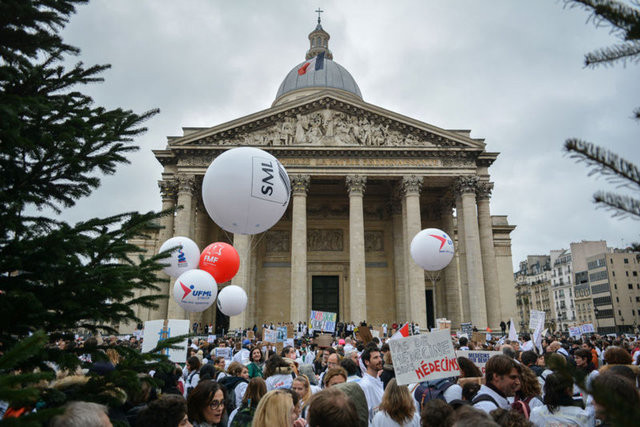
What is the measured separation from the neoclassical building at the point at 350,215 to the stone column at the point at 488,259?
71 mm

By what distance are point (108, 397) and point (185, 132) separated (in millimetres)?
30568

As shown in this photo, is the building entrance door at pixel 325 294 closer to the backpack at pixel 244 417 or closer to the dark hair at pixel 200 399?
the backpack at pixel 244 417

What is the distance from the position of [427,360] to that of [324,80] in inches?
2063

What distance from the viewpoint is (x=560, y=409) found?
406cm

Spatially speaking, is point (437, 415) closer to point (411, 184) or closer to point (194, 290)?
point (194, 290)

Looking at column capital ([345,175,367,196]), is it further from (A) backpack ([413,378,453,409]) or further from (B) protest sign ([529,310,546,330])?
(A) backpack ([413,378,453,409])

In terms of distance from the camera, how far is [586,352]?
24.2 feet

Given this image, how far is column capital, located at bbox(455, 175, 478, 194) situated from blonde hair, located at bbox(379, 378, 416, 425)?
28238 millimetres

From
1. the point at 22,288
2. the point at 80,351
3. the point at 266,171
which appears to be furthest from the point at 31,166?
the point at 266,171

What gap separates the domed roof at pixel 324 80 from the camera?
5441 cm

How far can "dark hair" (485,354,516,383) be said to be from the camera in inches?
185

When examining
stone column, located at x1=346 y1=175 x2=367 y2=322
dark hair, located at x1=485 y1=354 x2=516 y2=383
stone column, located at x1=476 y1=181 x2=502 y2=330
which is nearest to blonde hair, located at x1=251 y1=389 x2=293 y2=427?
dark hair, located at x1=485 y1=354 x2=516 y2=383

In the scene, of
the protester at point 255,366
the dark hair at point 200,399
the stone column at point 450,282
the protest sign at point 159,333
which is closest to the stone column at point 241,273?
the stone column at point 450,282

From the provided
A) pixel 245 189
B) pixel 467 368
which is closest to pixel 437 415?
pixel 467 368
